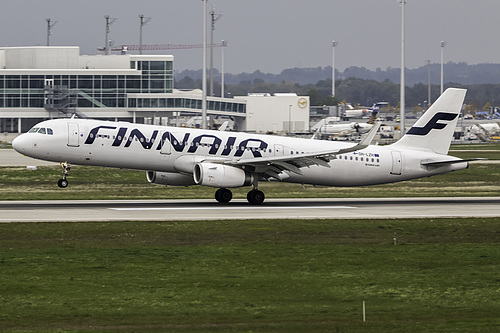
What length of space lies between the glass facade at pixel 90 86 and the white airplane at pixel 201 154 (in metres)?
120

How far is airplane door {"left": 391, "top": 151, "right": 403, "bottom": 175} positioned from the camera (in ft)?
157

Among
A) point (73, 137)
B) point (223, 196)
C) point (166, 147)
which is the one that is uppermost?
point (73, 137)

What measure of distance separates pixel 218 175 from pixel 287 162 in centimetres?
386

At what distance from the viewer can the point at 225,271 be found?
2528 cm

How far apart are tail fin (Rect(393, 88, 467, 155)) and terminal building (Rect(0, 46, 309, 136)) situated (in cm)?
10674

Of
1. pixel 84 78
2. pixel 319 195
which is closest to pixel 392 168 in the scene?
pixel 319 195

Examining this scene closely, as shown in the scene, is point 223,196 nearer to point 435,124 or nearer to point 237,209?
point 237,209

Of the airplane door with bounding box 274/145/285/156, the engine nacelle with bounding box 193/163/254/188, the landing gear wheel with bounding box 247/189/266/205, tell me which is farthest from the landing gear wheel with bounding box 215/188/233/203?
the airplane door with bounding box 274/145/285/156

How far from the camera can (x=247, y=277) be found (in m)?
24.4

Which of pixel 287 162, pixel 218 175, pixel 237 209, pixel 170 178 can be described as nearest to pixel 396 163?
pixel 287 162

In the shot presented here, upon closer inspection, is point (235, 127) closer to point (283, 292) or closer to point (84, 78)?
point (84, 78)

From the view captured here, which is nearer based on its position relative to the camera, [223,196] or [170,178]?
[170,178]

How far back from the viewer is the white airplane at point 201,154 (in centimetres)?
4247

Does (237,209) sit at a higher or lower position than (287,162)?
lower
